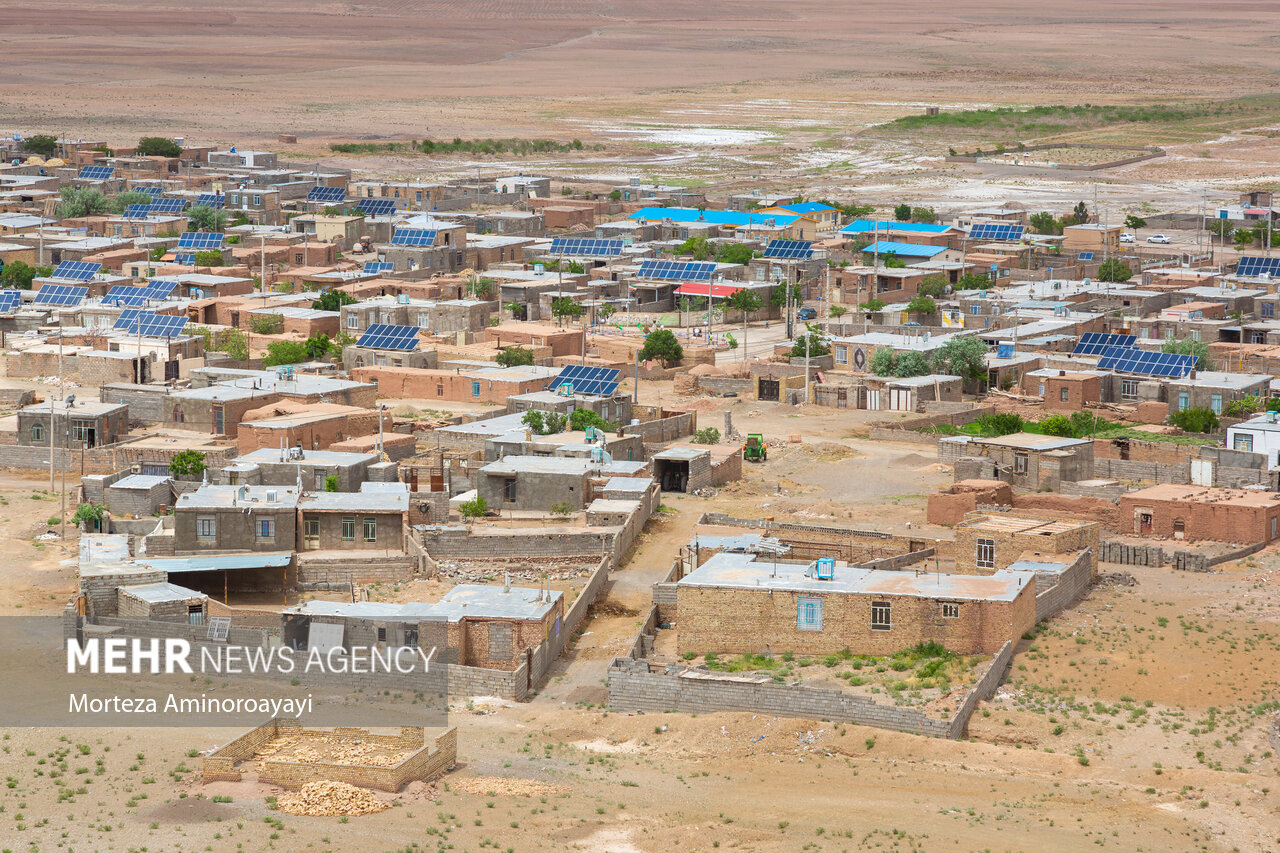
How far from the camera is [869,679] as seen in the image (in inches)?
Answer: 1151

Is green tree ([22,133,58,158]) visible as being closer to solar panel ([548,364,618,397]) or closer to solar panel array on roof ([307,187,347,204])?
solar panel array on roof ([307,187,347,204])

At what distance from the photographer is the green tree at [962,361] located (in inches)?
2133

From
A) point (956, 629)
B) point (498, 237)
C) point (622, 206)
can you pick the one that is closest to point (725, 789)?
point (956, 629)

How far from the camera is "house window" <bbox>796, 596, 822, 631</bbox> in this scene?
30.5 meters

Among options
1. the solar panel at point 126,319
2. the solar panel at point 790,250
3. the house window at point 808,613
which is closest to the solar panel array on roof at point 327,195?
the solar panel at point 790,250

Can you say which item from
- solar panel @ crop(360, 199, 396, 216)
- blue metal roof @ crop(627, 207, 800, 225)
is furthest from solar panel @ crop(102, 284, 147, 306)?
blue metal roof @ crop(627, 207, 800, 225)

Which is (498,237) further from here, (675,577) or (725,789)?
(725,789)

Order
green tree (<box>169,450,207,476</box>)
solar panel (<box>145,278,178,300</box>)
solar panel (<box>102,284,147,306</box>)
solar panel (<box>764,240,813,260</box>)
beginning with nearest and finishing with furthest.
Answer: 1. green tree (<box>169,450,207,476</box>)
2. solar panel (<box>102,284,147,306</box>)
3. solar panel (<box>145,278,178,300</box>)
4. solar panel (<box>764,240,813,260</box>)

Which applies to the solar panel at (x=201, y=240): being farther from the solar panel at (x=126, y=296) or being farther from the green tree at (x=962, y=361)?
the green tree at (x=962, y=361)

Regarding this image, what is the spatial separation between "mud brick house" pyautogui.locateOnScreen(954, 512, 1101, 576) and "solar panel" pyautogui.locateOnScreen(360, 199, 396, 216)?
5724cm

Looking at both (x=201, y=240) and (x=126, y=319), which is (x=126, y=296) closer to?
(x=126, y=319)

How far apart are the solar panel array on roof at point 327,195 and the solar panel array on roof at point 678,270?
28.8 metres

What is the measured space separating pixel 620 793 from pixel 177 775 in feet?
17.5

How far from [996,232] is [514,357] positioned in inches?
1361
